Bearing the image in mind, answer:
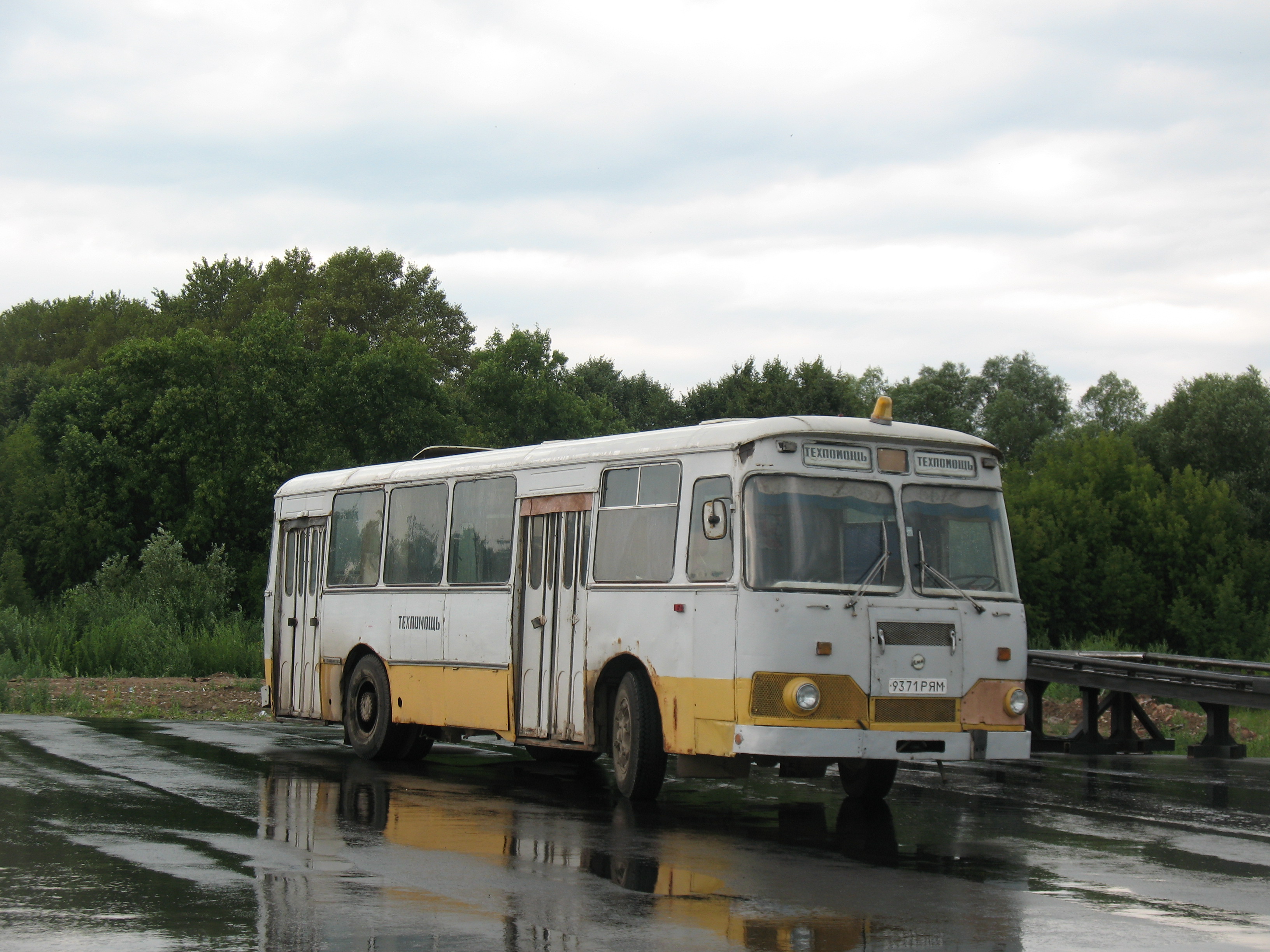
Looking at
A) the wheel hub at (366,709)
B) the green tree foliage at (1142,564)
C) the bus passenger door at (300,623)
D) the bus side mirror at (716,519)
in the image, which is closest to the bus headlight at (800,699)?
the bus side mirror at (716,519)

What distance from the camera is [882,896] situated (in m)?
8.66

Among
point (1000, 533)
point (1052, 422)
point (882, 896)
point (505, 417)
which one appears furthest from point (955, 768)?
point (1052, 422)

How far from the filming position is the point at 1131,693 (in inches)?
718

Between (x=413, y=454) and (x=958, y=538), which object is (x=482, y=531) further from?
(x=413, y=454)

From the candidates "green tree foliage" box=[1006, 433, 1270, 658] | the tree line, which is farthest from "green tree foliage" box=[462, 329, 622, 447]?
"green tree foliage" box=[1006, 433, 1270, 658]

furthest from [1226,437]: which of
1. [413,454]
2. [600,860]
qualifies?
[600,860]

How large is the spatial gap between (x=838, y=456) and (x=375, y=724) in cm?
711

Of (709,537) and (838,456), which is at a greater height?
(838,456)

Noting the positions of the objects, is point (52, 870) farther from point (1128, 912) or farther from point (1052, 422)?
point (1052, 422)

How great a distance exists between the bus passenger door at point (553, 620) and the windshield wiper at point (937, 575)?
3.12 metres

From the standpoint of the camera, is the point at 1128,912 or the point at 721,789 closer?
the point at 1128,912

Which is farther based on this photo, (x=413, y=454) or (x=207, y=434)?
(x=413, y=454)

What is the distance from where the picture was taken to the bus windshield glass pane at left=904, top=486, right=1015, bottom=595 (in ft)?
41.1

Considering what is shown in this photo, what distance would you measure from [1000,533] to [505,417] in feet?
193
